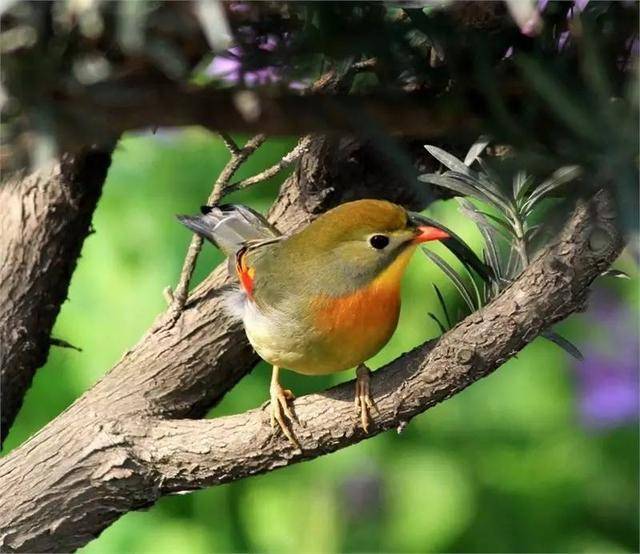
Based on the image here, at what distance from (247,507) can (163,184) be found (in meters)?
0.76

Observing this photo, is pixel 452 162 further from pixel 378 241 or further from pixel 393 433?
pixel 393 433

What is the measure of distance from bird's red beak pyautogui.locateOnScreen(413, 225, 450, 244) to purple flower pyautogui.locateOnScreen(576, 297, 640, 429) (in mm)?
1297

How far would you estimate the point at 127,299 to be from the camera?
2129 millimetres

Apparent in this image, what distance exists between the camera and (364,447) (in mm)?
2256

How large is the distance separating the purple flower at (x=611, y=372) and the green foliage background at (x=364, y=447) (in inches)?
1.5

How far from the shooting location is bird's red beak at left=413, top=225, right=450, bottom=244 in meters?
1.14

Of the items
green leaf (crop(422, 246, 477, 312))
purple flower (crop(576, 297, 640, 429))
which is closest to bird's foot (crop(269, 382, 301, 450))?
green leaf (crop(422, 246, 477, 312))

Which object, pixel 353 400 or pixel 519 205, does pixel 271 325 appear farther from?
pixel 519 205

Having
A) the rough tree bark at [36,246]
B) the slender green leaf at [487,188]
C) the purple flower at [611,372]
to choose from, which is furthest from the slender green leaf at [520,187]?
the purple flower at [611,372]

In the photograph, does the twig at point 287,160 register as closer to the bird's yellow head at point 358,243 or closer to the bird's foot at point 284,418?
the bird's yellow head at point 358,243

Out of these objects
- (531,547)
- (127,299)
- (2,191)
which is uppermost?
(2,191)

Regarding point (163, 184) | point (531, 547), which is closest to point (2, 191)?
point (163, 184)

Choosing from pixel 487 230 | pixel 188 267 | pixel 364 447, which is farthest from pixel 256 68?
pixel 364 447

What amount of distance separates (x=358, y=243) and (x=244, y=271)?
0.18 m
